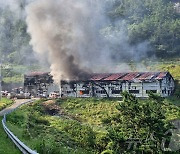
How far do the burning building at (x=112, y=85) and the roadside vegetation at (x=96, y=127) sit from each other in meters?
6.51

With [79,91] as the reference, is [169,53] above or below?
above

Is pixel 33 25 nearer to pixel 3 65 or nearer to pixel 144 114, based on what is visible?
pixel 3 65

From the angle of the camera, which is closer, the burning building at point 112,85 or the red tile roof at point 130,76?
the burning building at point 112,85

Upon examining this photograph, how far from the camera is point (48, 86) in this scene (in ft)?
230

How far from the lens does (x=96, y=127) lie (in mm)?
45062

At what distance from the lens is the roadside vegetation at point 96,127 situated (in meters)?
27.5

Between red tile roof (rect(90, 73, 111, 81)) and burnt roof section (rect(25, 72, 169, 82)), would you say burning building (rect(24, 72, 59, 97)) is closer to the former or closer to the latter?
red tile roof (rect(90, 73, 111, 81))

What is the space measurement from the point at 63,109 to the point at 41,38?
2233 centimetres

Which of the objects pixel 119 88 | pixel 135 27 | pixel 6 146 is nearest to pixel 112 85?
pixel 119 88

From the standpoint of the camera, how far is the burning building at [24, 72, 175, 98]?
59.7m

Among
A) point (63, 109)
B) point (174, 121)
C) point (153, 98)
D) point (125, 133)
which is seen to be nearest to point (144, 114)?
point (125, 133)

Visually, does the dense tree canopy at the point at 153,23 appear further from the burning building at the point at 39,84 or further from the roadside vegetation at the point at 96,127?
the roadside vegetation at the point at 96,127

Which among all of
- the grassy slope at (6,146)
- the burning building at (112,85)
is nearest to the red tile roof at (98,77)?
the burning building at (112,85)

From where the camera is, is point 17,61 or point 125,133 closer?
point 125,133
